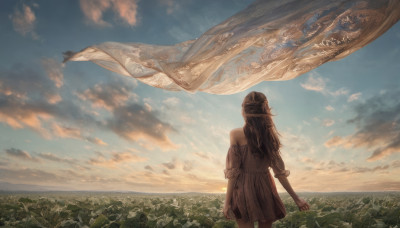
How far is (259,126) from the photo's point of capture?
3.90 m

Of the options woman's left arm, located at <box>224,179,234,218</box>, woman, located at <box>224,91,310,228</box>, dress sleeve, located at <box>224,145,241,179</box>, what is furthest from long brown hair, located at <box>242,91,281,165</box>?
woman's left arm, located at <box>224,179,234,218</box>

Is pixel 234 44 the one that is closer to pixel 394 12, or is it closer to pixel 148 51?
pixel 148 51

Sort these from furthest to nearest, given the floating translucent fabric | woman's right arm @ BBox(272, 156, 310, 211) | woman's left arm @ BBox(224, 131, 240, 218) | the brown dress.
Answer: the floating translucent fabric → woman's right arm @ BBox(272, 156, 310, 211) → woman's left arm @ BBox(224, 131, 240, 218) → the brown dress

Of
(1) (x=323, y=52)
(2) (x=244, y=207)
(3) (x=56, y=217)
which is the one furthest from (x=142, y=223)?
(1) (x=323, y=52)

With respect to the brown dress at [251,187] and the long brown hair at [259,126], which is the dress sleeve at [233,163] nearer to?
the brown dress at [251,187]

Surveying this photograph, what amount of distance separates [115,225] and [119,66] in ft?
11.1

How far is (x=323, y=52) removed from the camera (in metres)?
4.73

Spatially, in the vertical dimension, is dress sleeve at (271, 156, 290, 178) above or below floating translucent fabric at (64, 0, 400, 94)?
below

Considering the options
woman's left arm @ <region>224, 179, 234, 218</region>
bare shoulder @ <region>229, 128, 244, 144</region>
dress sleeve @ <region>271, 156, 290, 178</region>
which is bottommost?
woman's left arm @ <region>224, 179, 234, 218</region>

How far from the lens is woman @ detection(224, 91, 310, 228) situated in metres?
3.79

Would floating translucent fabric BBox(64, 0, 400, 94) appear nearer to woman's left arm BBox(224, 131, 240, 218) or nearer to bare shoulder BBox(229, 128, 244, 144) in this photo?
bare shoulder BBox(229, 128, 244, 144)

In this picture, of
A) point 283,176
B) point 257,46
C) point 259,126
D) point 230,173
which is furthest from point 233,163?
point 257,46

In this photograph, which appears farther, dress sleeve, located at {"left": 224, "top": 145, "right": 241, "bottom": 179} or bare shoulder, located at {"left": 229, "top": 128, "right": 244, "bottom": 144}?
bare shoulder, located at {"left": 229, "top": 128, "right": 244, "bottom": 144}

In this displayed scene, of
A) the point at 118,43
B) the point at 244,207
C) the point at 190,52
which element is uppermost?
the point at 118,43
